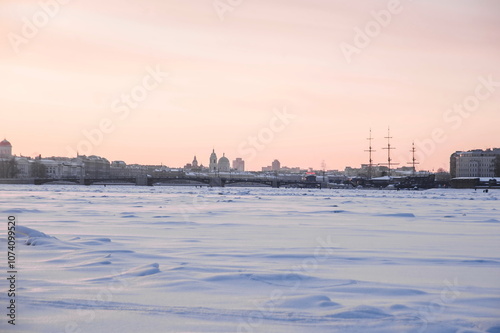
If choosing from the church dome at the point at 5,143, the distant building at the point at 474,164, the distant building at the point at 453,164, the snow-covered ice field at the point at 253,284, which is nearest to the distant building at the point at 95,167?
Answer: the church dome at the point at 5,143

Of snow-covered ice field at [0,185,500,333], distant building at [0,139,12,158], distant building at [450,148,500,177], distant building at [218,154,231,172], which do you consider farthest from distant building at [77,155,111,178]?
snow-covered ice field at [0,185,500,333]

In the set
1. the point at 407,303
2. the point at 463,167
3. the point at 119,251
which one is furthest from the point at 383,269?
the point at 463,167

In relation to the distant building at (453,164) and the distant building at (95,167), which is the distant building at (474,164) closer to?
the distant building at (453,164)

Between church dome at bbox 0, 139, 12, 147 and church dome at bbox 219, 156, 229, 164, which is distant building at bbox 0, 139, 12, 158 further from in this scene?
church dome at bbox 219, 156, 229, 164

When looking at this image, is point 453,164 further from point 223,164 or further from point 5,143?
point 5,143

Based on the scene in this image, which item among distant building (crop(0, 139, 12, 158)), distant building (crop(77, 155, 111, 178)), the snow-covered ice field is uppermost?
distant building (crop(0, 139, 12, 158))

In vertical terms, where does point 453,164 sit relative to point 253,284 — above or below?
above

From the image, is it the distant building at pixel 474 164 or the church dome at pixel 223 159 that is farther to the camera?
the church dome at pixel 223 159

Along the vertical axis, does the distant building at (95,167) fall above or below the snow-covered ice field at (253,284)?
above

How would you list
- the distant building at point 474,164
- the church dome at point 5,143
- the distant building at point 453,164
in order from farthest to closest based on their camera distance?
the church dome at point 5,143 → the distant building at point 453,164 → the distant building at point 474,164

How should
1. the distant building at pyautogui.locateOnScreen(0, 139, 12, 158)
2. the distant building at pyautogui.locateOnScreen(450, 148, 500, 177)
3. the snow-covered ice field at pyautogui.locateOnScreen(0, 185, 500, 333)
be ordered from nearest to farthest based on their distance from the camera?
the snow-covered ice field at pyautogui.locateOnScreen(0, 185, 500, 333) < the distant building at pyautogui.locateOnScreen(450, 148, 500, 177) < the distant building at pyautogui.locateOnScreen(0, 139, 12, 158)

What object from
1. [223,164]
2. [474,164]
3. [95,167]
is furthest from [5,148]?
[474,164]

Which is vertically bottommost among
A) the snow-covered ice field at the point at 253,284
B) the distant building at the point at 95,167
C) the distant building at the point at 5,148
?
the snow-covered ice field at the point at 253,284

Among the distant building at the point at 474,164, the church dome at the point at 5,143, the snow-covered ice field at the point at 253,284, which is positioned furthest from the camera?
the church dome at the point at 5,143
